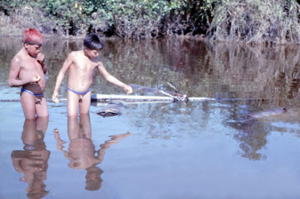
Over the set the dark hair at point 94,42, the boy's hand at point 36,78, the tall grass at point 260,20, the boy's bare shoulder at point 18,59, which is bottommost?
the boy's hand at point 36,78

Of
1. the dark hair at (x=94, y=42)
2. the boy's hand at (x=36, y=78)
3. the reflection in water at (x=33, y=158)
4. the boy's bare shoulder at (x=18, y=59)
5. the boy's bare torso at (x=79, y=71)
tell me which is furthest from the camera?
the boy's bare torso at (x=79, y=71)

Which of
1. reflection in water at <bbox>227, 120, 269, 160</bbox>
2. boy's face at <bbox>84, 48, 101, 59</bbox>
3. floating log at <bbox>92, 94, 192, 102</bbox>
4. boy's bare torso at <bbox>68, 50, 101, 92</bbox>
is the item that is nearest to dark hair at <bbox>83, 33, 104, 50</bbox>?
boy's face at <bbox>84, 48, 101, 59</bbox>

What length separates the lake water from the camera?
335 centimetres

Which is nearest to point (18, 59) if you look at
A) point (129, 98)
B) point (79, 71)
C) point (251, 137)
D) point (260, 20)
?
point (79, 71)

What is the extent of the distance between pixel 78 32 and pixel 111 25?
1.27m

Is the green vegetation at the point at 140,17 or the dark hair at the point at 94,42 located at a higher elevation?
the green vegetation at the point at 140,17

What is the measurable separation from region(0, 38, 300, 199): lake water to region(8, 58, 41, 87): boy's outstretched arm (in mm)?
538

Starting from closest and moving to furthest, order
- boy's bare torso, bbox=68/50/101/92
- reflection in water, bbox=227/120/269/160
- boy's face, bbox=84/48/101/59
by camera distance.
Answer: reflection in water, bbox=227/120/269/160
boy's face, bbox=84/48/101/59
boy's bare torso, bbox=68/50/101/92

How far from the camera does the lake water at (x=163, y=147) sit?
335 centimetres

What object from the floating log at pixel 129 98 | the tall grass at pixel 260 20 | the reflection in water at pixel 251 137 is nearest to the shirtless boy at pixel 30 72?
the floating log at pixel 129 98

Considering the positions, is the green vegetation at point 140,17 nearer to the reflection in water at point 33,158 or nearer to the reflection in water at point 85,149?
the reflection in water at point 85,149

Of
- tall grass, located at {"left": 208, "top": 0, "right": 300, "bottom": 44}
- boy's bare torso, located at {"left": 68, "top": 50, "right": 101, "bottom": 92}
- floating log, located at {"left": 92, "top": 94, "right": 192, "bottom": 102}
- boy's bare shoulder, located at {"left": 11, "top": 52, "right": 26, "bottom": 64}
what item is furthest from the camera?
tall grass, located at {"left": 208, "top": 0, "right": 300, "bottom": 44}

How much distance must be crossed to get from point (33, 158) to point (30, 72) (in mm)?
1181

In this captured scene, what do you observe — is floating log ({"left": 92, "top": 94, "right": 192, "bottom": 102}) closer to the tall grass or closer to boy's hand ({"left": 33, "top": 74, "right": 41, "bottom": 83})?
boy's hand ({"left": 33, "top": 74, "right": 41, "bottom": 83})
